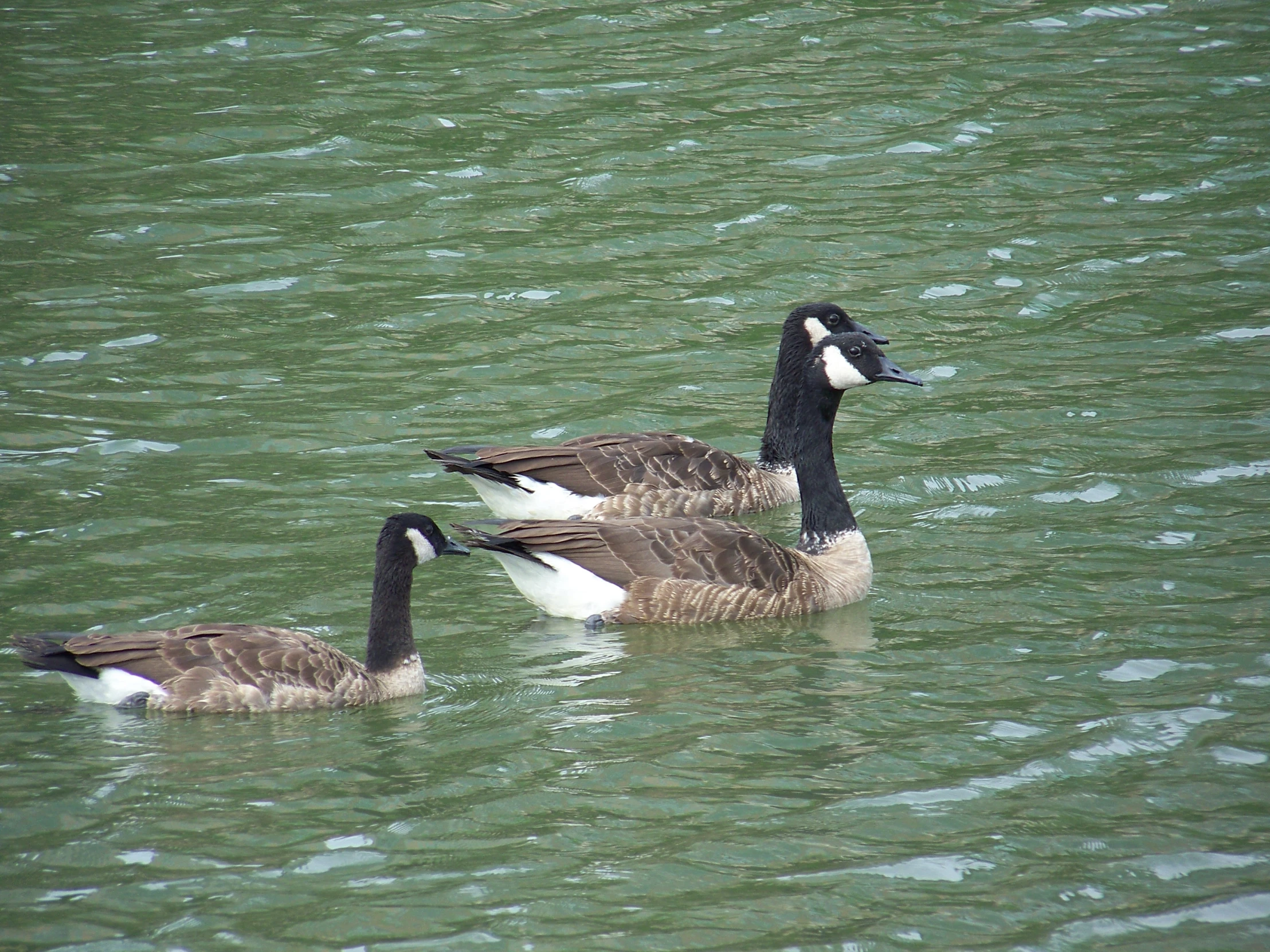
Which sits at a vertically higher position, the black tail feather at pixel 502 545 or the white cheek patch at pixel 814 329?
the white cheek patch at pixel 814 329

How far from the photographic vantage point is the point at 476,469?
1055 centimetres

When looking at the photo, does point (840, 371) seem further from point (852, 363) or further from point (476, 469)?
point (476, 469)

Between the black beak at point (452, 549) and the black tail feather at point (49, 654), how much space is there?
208 cm

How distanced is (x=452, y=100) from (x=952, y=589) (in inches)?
440

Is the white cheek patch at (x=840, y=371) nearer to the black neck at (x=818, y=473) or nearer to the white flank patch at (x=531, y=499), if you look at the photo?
the black neck at (x=818, y=473)

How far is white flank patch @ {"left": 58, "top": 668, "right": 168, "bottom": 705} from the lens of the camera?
7.87m

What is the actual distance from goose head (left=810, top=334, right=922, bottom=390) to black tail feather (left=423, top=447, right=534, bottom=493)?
2.38 m

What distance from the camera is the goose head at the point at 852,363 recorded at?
34.6ft

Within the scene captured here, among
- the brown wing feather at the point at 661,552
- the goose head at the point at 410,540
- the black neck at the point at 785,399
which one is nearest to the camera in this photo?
the goose head at the point at 410,540

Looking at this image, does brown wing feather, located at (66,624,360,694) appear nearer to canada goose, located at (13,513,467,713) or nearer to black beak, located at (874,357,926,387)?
canada goose, located at (13,513,467,713)

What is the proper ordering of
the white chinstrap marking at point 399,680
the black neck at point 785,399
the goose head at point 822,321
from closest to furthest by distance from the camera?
the white chinstrap marking at point 399,680
the goose head at point 822,321
the black neck at point 785,399

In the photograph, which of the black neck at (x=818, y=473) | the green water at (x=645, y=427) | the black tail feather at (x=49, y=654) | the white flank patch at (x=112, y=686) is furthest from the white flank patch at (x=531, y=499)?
the black tail feather at (x=49, y=654)

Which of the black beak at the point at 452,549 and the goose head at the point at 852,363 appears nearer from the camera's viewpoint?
the black beak at the point at 452,549

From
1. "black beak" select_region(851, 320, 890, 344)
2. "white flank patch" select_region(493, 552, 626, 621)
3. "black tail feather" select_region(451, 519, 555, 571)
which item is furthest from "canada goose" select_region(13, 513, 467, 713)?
"black beak" select_region(851, 320, 890, 344)
